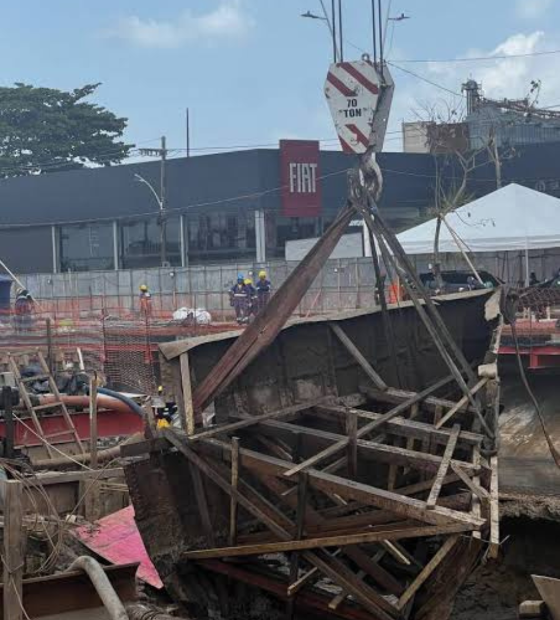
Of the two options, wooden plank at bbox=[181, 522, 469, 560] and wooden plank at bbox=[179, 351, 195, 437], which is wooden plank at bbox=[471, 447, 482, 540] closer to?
wooden plank at bbox=[181, 522, 469, 560]

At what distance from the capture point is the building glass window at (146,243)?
4322 centimetres

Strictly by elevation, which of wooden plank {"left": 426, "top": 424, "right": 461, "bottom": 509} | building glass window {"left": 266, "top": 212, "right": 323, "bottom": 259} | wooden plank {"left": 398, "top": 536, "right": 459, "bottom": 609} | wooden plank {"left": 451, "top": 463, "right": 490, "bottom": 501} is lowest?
wooden plank {"left": 398, "top": 536, "right": 459, "bottom": 609}

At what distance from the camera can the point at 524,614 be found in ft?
20.7

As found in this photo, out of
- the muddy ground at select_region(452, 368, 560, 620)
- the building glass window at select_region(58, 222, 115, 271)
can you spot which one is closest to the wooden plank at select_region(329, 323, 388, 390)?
the muddy ground at select_region(452, 368, 560, 620)

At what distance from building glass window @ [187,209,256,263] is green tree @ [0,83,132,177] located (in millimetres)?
23584

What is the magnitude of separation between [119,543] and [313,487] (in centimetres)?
255

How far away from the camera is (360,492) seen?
22.3 feet

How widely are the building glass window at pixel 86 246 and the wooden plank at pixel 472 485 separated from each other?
3862cm

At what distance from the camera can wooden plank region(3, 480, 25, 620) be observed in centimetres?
520

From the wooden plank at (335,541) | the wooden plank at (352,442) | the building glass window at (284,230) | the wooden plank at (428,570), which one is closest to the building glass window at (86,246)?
the building glass window at (284,230)

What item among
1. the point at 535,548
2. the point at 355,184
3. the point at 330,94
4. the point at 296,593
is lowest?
the point at 535,548

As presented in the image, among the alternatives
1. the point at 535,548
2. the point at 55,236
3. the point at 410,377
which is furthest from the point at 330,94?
the point at 55,236

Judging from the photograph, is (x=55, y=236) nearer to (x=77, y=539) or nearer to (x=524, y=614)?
(x=77, y=539)

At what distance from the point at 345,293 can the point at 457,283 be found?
306 cm
